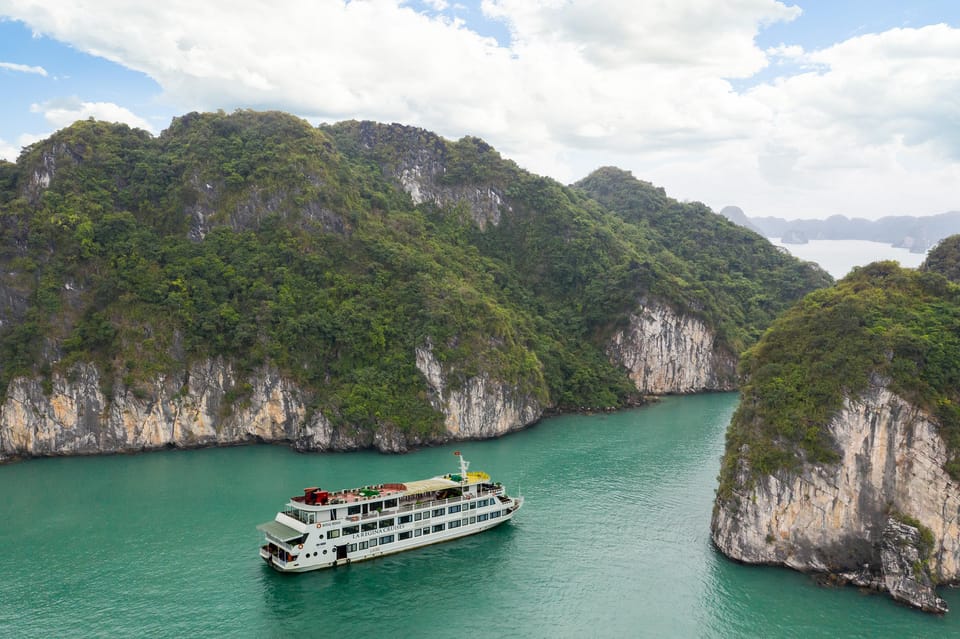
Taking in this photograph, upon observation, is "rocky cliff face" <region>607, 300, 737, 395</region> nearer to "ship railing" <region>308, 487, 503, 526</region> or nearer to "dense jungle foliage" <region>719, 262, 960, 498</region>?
"dense jungle foliage" <region>719, 262, 960, 498</region>

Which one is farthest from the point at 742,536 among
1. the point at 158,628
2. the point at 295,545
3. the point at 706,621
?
the point at 158,628

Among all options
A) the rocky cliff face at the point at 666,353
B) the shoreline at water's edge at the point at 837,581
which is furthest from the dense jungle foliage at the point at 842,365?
the rocky cliff face at the point at 666,353

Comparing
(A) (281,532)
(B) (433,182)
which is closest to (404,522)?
(A) (281,532)

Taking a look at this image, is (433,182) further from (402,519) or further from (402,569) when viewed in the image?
(402,569)

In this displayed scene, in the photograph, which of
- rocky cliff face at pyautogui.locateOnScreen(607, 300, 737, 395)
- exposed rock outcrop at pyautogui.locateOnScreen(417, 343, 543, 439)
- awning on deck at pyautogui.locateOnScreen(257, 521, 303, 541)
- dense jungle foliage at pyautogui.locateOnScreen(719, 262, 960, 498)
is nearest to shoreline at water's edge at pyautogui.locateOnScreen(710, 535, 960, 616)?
dense jungle foliage at pyautogui.locateOnScreen(719, 262, 960, 498)

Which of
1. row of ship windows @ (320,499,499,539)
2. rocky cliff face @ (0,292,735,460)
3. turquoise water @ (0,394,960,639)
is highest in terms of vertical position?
rocky cliff face @ (0,292,735,460)

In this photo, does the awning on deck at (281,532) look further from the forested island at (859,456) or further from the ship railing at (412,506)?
the forested island at (859,456)

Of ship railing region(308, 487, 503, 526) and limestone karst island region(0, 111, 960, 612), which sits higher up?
limestone karst island region(0, 111, 960, 612)
